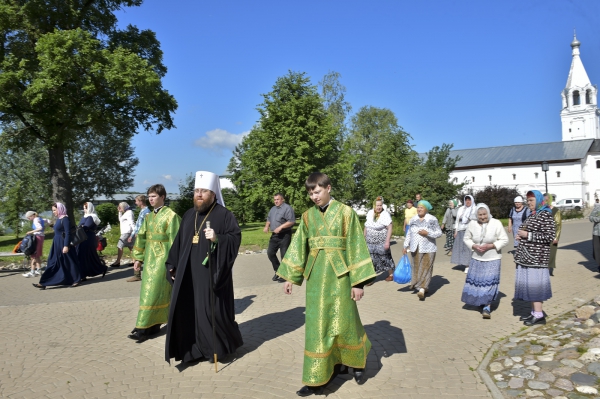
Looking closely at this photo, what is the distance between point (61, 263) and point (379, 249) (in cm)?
701

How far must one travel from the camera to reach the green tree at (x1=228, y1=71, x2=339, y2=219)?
3095cm

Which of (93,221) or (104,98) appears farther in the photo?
(104,98)

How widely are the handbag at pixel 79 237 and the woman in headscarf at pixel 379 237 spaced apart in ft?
20.7

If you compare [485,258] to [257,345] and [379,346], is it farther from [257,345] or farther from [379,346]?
[257,345]

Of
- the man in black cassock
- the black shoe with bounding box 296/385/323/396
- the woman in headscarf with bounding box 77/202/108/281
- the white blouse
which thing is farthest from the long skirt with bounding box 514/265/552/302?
the woman in headscarf with bounding box 77/202/108/281

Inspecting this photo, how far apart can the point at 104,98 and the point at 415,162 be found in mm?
25982

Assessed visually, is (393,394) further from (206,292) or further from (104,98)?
(104,98)

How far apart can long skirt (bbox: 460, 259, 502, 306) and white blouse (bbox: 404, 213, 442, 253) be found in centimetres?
149

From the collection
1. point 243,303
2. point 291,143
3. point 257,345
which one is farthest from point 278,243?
point 291,143

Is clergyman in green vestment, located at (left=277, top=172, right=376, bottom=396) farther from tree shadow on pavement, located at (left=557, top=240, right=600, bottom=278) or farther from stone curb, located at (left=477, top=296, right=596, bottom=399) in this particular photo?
tree shadow on pavement, located at (left=557, top=240, right=600, bottom=278)

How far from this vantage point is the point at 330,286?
4734 millimetres

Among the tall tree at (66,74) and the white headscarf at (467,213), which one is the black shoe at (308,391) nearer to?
the white headscarf at (467,213)

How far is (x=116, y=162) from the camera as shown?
1865 inches

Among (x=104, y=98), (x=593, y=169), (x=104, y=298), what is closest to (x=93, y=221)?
(x=104, y=298)
